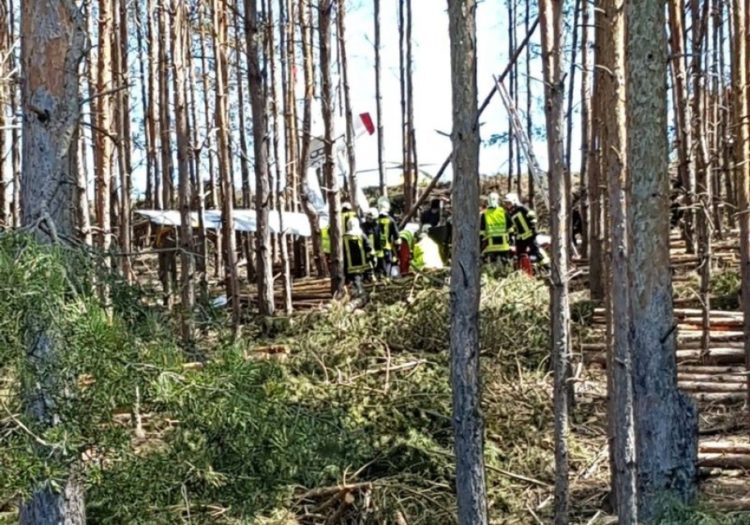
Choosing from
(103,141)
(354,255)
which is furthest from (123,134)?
(103,141)

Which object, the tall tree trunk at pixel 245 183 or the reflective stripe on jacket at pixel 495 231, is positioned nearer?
the reflective stripe on jacket at pixel 495 231

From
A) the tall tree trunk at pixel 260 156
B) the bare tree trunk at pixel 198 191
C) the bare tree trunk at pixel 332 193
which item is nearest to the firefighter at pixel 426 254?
the bare tree trunk at pixel 332 193

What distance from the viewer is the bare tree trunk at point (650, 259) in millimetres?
4867

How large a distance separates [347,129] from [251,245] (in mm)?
5532

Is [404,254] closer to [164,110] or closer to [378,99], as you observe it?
[164,110]

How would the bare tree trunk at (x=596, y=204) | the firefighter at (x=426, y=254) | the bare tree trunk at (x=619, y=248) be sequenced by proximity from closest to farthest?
the bare tree trunk at (x=619, y=248) → the bare tree trunk at (x=596, y=204) → the firefighter at (x=426, y=254)

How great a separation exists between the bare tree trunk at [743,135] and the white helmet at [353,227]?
5828 mm

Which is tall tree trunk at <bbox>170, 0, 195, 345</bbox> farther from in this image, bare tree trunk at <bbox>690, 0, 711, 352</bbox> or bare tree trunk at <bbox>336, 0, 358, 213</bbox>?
bare tree trunk at <bbox>690, 0, 711, 352</bbox>

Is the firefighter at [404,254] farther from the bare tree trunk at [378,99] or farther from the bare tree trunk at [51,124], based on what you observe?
the bare tree trunk at [51,124]

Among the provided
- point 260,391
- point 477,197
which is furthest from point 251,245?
point 260,391

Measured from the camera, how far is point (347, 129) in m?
13.4

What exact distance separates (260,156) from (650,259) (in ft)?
22.1

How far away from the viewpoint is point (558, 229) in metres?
7.09

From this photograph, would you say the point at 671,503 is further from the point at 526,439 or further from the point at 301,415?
the point at 526,439
